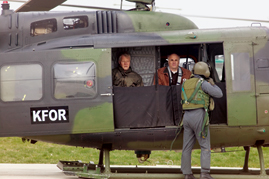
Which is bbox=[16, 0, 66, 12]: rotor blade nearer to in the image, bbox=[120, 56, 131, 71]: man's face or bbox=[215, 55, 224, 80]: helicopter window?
bbox=[120, 56, 131, 71]: man's face

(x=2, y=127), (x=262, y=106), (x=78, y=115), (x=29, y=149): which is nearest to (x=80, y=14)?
(x=78, y=115)

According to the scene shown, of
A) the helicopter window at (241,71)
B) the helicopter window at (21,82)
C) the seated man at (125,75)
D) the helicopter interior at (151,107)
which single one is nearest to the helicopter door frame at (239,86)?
the helicopter window at (241,71)

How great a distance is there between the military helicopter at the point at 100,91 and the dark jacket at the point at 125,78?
0.32 meters

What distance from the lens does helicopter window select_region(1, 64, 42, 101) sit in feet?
24.1

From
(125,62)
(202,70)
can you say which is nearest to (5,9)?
(125,62)

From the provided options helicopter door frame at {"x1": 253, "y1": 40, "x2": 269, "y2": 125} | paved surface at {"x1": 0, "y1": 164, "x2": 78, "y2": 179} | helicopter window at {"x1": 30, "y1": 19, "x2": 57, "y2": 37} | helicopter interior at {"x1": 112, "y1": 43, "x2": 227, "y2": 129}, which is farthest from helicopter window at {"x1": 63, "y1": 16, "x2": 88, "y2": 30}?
helicopter door frame at {"x1": 253, "y1": 40, "x2": 269, "y2": 125}

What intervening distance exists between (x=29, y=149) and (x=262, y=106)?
8.03m

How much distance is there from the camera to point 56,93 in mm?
7336

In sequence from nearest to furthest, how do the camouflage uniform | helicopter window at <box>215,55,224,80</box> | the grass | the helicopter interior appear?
the camouflage uniform
the helicopter interior
helicopter window at <box>215,55,224,80</box>
the grass

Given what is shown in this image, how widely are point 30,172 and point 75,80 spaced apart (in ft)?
9.69

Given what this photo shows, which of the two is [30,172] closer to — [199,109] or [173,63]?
[173,63]

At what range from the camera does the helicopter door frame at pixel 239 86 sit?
24.2ft

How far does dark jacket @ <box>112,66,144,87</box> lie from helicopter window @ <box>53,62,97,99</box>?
59 cm

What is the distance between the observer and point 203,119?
709 centimetres
